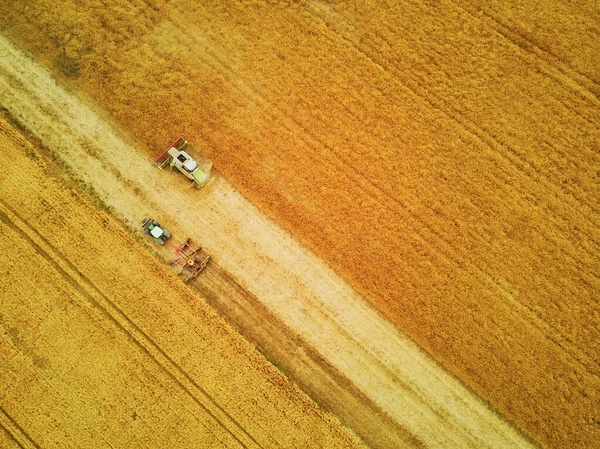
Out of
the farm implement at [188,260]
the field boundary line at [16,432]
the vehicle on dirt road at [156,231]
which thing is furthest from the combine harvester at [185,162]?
the field boundary line at [16,432]

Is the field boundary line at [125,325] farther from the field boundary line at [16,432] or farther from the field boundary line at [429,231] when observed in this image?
the field boundary line at [429,231]

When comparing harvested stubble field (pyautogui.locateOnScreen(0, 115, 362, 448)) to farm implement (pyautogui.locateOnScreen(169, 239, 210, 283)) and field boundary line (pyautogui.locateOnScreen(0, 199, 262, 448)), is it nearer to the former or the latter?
field boundary line (pyautogui.locateOnScreen(0, 199, 262, 448))

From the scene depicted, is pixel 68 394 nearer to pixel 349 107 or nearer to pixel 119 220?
pixel 119 220

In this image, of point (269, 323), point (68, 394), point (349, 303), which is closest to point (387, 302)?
point (349, 303)

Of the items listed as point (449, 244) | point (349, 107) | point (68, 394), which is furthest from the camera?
point (349, 107)

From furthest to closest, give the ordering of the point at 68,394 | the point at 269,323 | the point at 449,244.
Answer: the point at 449,244, the point at 269,323, the point at 68,394

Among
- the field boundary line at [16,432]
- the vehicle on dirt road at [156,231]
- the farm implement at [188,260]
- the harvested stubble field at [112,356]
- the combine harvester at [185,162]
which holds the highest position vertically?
the combine harvester at [185,162]

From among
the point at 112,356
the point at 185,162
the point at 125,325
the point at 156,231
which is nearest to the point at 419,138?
the point at 185,162
